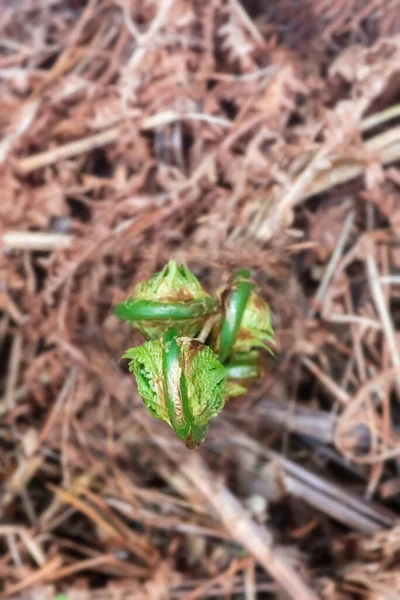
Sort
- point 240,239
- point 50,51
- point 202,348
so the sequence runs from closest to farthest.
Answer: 1. point 202,348
2. point 240,239
3. point 50,51

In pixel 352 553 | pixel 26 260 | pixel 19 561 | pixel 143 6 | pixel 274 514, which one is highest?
pixel 143 6

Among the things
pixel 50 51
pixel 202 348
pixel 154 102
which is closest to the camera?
pixel 202 348

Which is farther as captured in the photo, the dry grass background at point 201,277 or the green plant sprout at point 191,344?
the dry grass background at point 201,277

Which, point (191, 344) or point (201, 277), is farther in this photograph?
point (201, 277)

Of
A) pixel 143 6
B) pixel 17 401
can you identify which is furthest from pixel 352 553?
pixel 143 6

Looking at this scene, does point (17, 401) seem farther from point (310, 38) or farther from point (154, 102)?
point (310, 38)
